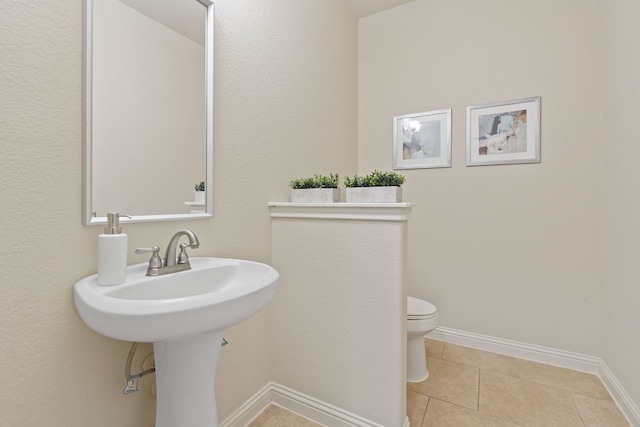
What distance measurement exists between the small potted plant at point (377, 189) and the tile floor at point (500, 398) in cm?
110

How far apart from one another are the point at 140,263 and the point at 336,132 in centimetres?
167

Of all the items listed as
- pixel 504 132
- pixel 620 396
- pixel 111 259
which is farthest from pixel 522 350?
pixel 111 259

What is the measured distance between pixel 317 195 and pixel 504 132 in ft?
4.90

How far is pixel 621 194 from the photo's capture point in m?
1.60

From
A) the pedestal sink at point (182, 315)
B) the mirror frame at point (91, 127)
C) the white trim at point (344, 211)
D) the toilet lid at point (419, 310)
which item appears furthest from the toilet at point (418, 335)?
the mirror frame at point (91, 127)

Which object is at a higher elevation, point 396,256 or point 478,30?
point 478,30

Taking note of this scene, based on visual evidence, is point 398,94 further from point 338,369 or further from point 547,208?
point 338,369

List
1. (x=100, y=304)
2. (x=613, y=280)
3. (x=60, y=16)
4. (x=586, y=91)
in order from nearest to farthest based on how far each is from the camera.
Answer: (x=100, y=304)
(x=60, y=16)
(x=613, y=280)
(x=586, y=91)

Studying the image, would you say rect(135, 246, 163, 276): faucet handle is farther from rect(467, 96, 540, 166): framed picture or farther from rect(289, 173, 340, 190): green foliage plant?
rect(467, 96, 540, 166): framed picture

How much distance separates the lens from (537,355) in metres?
2.03

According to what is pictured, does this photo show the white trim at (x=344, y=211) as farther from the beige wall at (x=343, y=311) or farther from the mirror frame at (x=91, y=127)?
the mirror frame at (x=91, y=127)

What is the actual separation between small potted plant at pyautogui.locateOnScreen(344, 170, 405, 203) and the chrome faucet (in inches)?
29.5

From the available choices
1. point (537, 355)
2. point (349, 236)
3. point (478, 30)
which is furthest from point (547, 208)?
point (349, 236)

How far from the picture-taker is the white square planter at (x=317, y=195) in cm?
153
